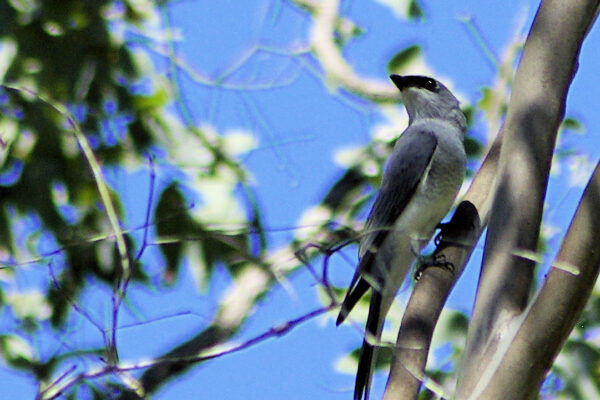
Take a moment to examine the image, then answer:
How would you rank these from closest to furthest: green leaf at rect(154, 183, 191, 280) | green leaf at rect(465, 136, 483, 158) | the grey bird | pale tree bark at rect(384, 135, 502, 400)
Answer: pale tree bark at rect(384, 135, 502, 400) → the grey bird → green leaf at rect(154, 183, 191, 280) → green leaf at rect(465, 136, 483, 158)

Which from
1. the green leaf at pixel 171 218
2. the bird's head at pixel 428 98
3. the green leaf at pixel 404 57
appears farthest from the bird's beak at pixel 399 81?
the green leaf at pixel 171 218

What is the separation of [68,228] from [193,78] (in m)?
0.95

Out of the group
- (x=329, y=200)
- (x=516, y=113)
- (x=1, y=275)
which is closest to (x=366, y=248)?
(x=329, y=200)

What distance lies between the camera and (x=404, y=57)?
4617 mm

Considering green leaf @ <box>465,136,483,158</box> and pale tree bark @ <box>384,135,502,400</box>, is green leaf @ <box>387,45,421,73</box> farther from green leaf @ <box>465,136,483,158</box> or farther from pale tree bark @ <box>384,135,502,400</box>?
pale tree bark @ <box>384,135,502,400</box>

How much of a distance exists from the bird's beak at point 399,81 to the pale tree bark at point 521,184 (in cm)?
194

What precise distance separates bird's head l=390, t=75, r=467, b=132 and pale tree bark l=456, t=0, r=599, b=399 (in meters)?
1.94

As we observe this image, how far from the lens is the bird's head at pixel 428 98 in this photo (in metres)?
4.44

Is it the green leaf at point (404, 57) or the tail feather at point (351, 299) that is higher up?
the green leaf at point (404, 57)

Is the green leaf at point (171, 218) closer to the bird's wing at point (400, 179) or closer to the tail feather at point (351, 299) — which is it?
the bird's wing at point (400, 179)

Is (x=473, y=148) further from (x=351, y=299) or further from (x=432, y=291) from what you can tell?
(x=432, y=291)

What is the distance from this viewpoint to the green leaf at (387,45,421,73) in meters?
4.60

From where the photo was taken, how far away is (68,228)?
4.66m


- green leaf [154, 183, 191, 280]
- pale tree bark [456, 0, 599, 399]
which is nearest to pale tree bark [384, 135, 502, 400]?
pale tree bark [456, 0, 599, 399]
